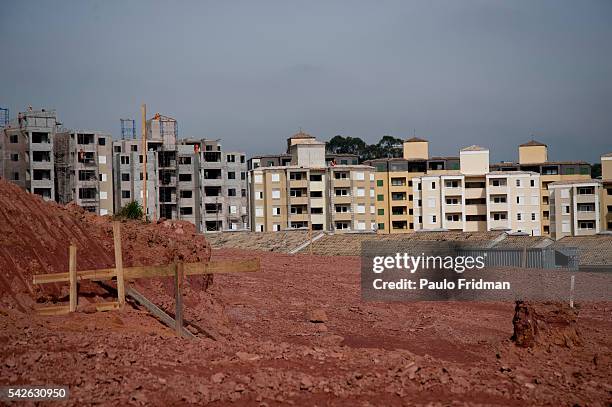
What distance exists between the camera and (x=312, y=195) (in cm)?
9306

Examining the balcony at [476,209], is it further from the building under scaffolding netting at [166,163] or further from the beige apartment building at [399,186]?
the building under scaffolding netting at [166,163]

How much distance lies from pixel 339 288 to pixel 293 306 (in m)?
5.53

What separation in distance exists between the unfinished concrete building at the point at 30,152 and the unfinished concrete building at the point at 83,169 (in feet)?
8.26

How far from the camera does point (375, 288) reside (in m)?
31.5

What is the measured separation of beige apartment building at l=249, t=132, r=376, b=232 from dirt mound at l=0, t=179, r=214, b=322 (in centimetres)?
7016

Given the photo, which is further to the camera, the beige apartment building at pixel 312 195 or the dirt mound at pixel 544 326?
the beige apartment building at pixel 312 195

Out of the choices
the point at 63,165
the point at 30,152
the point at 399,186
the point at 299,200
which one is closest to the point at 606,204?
the point at 399,186

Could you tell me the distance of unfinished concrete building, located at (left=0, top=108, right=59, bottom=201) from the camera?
78438 millimetres

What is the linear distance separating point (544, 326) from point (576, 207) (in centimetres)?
7740

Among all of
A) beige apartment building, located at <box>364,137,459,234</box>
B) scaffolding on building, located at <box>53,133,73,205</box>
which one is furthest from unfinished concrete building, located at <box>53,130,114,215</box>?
beige apartment building, located at <box>364,137,459,234</box>

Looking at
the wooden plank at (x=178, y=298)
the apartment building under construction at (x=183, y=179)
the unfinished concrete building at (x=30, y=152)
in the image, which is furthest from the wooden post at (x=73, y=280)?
the apartment building under construction at (x=183, y=179)

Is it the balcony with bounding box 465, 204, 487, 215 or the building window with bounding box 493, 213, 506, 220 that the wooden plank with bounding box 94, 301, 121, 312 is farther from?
the building window with bounding box 493, 213, 506, 220

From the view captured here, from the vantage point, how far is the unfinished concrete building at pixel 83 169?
82688mm

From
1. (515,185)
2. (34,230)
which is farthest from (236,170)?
(34,230)
